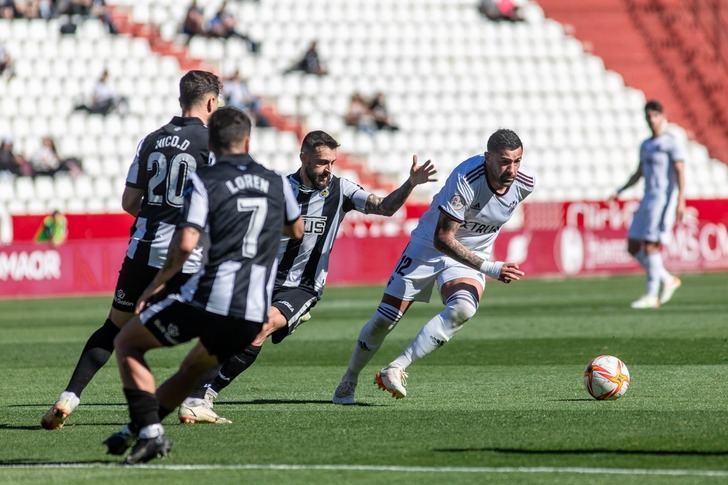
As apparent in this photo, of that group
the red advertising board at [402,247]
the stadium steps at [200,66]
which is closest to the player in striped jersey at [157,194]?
the red advertising board at [402,247]

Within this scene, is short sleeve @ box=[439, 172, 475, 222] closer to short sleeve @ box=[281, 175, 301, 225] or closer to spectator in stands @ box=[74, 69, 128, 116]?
short sleeve @ box=[281, 175, 301, 225]

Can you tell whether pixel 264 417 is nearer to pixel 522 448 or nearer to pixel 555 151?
pixel 522 448

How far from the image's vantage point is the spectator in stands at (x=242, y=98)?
32.0 m

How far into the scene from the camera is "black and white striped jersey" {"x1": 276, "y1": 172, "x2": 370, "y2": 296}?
33.2 feet

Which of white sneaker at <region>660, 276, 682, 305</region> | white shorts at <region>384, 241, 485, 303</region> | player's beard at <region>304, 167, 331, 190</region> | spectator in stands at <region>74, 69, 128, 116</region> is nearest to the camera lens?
player's beard at <region>304, 167, 331, 190</region>

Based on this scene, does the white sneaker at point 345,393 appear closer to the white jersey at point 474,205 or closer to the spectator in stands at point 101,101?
the white jersey at point 474,205

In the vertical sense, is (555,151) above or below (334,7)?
below

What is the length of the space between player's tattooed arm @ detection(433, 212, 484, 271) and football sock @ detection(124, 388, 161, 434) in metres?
3.48

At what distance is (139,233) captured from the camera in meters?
8.98

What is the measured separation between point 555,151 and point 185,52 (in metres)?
9.67

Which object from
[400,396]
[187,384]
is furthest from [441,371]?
[187,384]

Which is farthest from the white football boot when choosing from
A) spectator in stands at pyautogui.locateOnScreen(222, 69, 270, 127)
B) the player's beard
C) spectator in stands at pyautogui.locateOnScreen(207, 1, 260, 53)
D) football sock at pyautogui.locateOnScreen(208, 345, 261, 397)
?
spectator in stands at pyautogui.locateOnScreen(207, 1, 260, 53)

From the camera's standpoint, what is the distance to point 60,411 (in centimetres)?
875

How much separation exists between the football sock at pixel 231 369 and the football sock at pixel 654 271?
10.4 metres
